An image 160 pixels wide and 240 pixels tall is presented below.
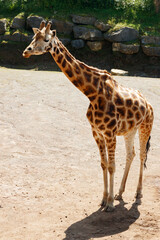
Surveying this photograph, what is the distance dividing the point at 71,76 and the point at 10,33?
1575 cm

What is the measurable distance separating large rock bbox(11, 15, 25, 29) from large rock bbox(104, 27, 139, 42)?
5.09 m

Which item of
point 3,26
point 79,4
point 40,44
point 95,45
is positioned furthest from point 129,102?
point 79,4

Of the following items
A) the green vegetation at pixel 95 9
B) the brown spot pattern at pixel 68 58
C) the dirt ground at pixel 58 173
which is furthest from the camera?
the green vegetation at pixel 95 9

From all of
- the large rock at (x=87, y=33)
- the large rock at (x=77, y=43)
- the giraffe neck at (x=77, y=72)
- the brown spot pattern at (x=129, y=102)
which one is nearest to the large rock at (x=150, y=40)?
the large rock at (x=87, y=33)

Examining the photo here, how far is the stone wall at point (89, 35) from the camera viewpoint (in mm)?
20422

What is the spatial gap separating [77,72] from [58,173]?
3.08 meters

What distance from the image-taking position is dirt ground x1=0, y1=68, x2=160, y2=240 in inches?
247

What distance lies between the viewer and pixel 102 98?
6.53m

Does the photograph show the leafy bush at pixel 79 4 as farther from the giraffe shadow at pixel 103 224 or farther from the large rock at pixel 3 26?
the giraffe shadow at pixel 103 224

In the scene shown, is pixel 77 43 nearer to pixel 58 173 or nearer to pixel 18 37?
pixel 18 37

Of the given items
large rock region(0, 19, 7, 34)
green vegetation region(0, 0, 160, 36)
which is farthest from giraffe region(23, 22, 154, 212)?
large rock region(0, 19, 7, 34)

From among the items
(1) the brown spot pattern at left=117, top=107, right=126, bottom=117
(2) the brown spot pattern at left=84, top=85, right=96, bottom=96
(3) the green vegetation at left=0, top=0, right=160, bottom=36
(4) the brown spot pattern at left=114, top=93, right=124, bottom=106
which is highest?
(2) the brown spot pattern at left=84, top=85, right=96, bottom=96

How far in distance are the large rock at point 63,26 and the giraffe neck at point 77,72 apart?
15.2 meters

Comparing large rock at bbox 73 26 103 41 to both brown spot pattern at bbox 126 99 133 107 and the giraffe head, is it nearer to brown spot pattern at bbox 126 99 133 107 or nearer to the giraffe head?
brown spot pattern at bbox 126 99 133 107
